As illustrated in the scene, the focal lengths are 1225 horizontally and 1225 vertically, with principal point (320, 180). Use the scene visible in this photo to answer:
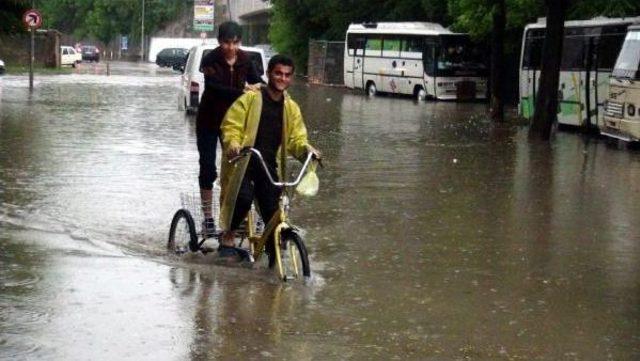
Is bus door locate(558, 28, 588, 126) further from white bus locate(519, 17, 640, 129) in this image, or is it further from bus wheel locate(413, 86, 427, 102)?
bus wheel locate(413, 86, 427, 102)

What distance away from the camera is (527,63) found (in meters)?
28.8

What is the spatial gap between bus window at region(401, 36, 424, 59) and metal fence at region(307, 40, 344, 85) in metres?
10.2

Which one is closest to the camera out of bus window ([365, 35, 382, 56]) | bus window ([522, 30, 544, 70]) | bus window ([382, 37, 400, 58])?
bus window ([522, 30, 544, 70])

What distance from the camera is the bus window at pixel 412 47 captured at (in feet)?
140

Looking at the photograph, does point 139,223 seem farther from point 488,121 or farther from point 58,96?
point 58,96

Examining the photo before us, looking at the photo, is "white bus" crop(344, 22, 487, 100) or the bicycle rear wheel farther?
"white bus" crop(344, 22, 487, 100)

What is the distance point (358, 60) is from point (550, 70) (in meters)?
25.2

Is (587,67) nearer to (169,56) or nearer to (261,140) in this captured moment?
(261,140)

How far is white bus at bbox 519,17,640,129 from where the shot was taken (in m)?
24.4

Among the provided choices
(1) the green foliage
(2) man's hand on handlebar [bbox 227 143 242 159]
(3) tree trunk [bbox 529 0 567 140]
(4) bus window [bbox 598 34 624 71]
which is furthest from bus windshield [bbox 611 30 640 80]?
(2) man's hand on handlebar [bbox 227 143 242 159]

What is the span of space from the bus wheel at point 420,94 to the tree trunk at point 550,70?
18821mm

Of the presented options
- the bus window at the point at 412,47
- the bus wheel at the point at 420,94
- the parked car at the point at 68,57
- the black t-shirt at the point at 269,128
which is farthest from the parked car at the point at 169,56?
the black t-shirt at the point at 269,128

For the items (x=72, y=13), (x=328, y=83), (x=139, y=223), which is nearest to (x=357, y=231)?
(x=139, y=223)

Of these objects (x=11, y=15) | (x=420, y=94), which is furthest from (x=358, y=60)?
(x=11, y=15)
